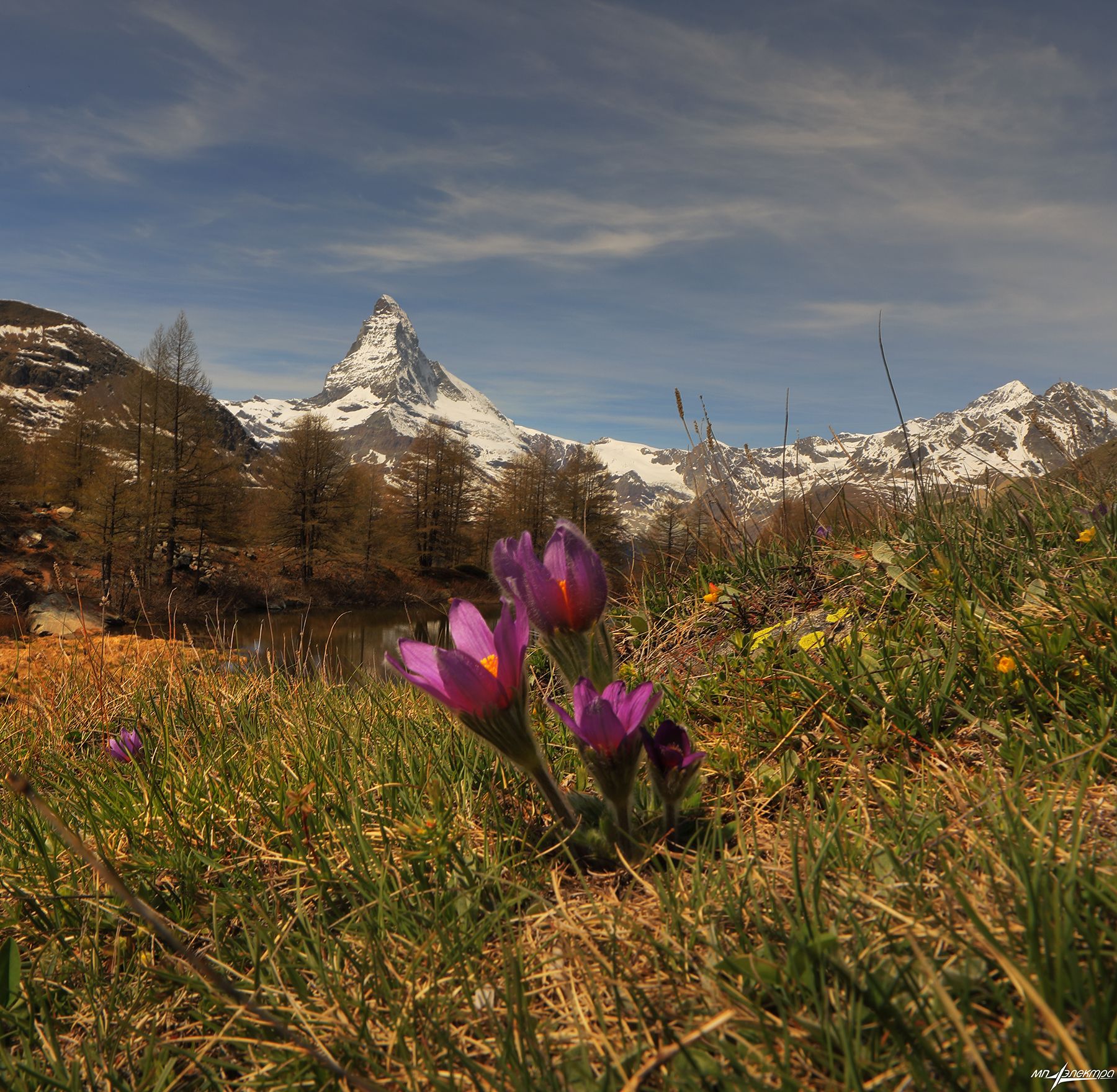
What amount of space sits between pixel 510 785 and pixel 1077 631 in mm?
1517

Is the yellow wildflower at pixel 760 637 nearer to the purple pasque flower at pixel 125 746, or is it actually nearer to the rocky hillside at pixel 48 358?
the purple pasque flower at pixel 125 746

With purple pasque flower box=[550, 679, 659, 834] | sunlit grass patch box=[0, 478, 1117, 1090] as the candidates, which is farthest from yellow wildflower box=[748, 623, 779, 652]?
purple pasque flower box=[550, 679, 659, 834]

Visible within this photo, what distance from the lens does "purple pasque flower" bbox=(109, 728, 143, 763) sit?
2.21 metres

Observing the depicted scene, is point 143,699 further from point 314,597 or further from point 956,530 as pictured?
point 314,597

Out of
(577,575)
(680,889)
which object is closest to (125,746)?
(577,575)

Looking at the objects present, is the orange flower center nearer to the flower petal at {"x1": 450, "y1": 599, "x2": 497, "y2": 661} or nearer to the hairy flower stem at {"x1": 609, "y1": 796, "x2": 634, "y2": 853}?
the flower petal at {"x1": 450, "y1": 599, "x2": 497, "y2": 661}

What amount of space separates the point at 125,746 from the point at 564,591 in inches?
71.2

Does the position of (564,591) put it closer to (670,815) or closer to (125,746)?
(670,815)

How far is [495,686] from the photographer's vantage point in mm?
1187

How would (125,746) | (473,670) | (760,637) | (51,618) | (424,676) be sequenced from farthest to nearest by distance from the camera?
(51,618)
(760,637)
(125,746)
(424,676)
(473,670)

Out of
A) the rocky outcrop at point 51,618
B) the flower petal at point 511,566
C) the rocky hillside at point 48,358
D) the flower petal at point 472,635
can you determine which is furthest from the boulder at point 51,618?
the rocky hillside at point 48,358

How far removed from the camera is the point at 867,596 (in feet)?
8.37

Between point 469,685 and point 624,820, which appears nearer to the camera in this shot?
point 469,685

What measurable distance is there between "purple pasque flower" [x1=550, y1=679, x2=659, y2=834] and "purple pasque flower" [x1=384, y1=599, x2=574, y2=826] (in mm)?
97
